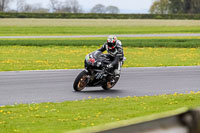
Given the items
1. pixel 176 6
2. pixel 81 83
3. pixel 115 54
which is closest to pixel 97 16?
pixel 176 6

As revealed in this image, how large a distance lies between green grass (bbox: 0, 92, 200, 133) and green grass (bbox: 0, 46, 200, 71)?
32.4 ft

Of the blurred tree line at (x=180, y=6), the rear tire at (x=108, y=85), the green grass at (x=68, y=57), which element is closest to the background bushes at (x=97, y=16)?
the blurred tree line at (x=180, y=6)

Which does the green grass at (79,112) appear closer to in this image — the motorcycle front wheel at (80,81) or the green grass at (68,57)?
the motorcycle front wheel at (80,81)

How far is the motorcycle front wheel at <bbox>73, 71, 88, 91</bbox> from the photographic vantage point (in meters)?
13.9

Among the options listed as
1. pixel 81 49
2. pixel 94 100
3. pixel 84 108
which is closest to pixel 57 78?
pixel 94 100

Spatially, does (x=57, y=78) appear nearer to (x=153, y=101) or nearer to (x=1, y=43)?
(x=153, y=101)

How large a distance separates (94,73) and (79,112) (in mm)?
4117

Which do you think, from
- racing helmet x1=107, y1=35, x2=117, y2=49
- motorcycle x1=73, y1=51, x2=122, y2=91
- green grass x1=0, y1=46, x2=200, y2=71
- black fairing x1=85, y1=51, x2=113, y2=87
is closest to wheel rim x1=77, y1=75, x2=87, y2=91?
motorcycle x1=73, y1=51, x2=122, y2=91

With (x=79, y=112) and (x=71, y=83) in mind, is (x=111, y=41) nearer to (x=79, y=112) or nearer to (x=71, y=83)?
(x=71, y=83)

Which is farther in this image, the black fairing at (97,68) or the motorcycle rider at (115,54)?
the motorcycle rider at (115,54)

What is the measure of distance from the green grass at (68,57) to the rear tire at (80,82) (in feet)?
23.1

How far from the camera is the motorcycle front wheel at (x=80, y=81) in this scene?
1390cm

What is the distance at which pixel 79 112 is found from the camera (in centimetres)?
998

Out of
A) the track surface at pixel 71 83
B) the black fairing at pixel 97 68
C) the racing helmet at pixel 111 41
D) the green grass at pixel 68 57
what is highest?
the racing helmet at pixel 111 41
